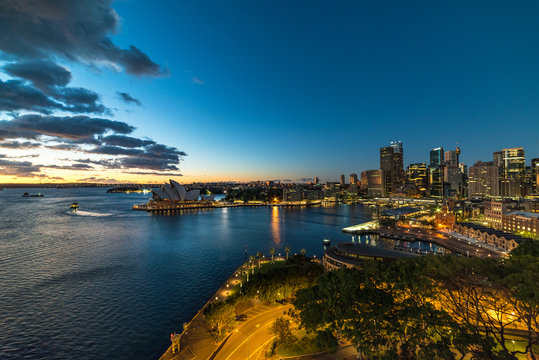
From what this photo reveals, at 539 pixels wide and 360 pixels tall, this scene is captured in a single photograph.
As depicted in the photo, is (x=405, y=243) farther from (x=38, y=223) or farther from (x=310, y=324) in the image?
(x=38, y=223)

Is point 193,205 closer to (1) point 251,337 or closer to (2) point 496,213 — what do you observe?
(1) point 251,337

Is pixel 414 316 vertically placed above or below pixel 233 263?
above

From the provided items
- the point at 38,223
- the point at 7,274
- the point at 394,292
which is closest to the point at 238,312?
the point at 394,292

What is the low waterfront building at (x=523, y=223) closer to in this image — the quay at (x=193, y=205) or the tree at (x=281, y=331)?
the tree at (x=281, y=331)

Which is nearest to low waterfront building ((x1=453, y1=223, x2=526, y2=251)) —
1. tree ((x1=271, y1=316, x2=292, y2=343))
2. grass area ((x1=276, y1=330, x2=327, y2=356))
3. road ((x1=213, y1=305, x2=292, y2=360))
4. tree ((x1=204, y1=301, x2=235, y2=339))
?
grass area ((x1=276, y1=330, x2=327, y2=356))

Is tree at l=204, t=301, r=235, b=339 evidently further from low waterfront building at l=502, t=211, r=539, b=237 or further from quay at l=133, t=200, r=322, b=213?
quay at l=133, t=200, r=322, b=213

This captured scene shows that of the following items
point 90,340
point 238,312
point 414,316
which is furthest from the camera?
point 238,312
